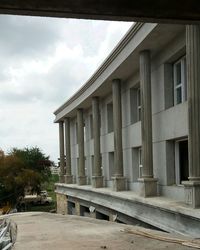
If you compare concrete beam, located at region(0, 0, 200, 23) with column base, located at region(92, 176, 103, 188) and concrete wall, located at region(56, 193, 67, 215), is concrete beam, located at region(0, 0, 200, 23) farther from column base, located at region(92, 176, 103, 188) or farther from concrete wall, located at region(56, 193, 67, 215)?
concrete wall, located at region(56, 193, 67, 215)

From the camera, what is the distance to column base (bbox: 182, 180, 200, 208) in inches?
561

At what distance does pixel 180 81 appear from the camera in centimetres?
1866

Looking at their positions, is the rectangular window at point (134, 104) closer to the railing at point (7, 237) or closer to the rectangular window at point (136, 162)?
the rectangular window at point (136, 162)

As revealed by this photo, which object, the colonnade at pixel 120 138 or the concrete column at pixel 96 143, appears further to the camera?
the concrete column at pixel 96 143

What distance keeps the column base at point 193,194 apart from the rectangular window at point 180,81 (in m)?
4.33

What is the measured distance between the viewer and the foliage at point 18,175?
48.3 m

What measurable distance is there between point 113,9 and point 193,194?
7.48 m

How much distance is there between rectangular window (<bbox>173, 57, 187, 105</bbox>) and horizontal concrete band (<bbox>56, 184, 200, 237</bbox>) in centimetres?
385

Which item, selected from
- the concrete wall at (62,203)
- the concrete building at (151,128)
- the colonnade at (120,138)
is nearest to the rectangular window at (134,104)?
the concrete building at (151,128)

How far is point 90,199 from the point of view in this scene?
31094 mm

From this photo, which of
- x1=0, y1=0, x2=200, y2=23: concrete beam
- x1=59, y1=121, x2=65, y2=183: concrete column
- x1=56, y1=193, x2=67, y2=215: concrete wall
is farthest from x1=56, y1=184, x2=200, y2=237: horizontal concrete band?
x1=59, y1=121, x2=65, y2=183: concrete column

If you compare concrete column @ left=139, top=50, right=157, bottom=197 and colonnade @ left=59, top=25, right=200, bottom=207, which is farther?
concrete column @ left=139, top=50, right=157, bottom=197

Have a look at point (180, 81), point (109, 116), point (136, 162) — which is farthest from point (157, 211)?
point (109, 116)

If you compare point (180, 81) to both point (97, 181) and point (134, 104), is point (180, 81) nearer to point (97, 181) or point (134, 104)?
point (134, 104)
